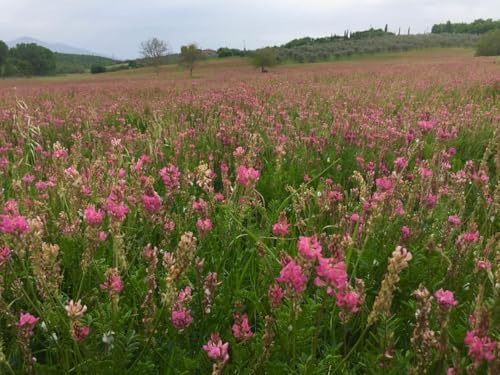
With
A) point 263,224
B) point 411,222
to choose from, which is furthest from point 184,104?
point 411,222

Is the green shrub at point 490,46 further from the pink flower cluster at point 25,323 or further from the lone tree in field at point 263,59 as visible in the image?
the pink flower cluster at point 25,323

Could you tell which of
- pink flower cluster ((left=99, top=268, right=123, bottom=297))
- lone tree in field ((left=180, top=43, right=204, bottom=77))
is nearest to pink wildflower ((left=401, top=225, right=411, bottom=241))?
pink flower cluster ((left=99, top=268, right=123, bottom=297))

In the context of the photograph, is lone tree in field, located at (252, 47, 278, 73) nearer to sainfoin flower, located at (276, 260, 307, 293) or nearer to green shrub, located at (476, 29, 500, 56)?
green shrub, located at (476, 29, 500, 56)

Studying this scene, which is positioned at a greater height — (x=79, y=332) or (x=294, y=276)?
(x=294, y=276)

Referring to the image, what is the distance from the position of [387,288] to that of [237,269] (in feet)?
3.52

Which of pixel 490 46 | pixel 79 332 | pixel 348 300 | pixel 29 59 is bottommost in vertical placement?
pixel 490 46

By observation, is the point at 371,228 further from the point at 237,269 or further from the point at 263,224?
the point at 263,224

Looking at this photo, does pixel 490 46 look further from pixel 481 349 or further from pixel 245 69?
pixel 481 349

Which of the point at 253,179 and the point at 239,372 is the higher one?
the point at 253,179

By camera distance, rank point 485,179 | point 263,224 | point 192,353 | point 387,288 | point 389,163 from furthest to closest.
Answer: point 389,163
point 263,224
point 485,179
point 192,353
point 387,288

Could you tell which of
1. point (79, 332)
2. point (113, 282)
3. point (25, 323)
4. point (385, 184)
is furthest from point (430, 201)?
point (25, 323)

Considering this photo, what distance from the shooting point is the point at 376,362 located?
4.37ft

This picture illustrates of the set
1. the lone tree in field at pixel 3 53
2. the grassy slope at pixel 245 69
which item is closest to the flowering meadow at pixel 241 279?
the grassy slope at pixel 245 69

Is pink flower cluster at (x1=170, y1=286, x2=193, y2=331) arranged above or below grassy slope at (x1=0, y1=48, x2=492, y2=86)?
above
